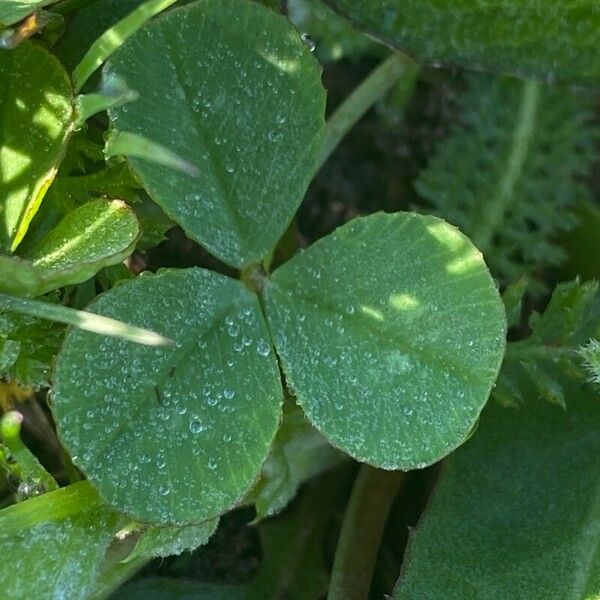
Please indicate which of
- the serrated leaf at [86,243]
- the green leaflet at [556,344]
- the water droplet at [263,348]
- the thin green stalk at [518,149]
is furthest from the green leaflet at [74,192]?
the thin green stalk at [518,149]

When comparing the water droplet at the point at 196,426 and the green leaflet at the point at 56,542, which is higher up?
the water droplet at the point at 196,426

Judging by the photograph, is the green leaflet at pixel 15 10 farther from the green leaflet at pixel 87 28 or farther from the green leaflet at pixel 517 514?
the green leaflet at pixel 517 514

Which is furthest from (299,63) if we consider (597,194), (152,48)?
(597,194)

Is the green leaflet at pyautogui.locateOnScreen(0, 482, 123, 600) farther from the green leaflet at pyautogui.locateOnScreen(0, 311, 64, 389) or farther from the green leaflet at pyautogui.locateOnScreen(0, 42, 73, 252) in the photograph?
the green leaflet at pyautogui.locateOnScreen(0, 42, 73, 252)

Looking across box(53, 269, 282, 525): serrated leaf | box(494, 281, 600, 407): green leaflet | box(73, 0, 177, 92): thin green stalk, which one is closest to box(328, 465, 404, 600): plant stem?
box(494, 281, 600, 407): green leaflet

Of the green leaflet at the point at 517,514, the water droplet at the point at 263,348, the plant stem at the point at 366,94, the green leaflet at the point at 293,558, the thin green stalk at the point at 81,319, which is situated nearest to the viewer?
the thin green stalk at the point at 81,319

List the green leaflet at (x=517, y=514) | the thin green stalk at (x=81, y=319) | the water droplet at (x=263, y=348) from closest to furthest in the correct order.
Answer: the thin green stalk at (x=81, y=319) < the water droplet at (x=263, y=348) < the green leaflet at (x=517, y=514)

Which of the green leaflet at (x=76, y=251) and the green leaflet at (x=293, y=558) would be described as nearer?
the green leaflet at (x=76, y=251)
